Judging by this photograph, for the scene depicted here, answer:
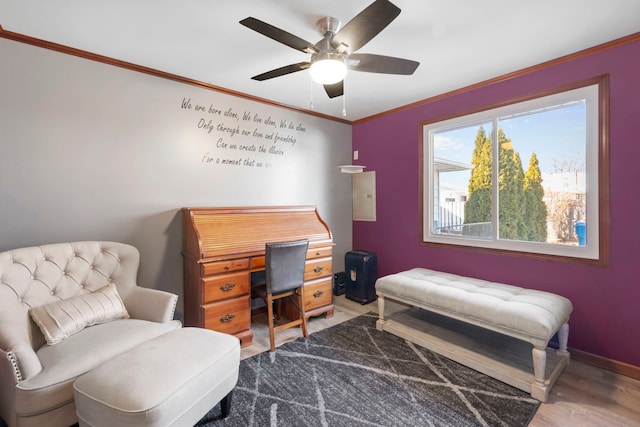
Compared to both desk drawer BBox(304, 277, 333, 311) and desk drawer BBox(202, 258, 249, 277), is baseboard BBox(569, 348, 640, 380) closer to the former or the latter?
desk drawer BBox(304, 277, 333, 311)

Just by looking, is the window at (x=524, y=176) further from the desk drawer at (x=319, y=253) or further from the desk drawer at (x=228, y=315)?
the desk drawer at (x=228, y=315)

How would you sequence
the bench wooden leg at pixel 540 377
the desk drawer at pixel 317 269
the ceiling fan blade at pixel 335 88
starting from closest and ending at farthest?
the bench wooden leg at pixel 540 377 < the ceiling fan blade at pixel 335 88 < the desk drawer at pixel 317 269

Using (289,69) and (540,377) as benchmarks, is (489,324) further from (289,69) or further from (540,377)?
(289,69)

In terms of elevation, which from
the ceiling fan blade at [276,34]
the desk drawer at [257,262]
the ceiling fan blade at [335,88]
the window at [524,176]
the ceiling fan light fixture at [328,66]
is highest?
the ceiling fan blade at [276,34]

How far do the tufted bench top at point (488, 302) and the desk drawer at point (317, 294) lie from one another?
61 cm

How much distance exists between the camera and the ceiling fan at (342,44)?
4.90 ft

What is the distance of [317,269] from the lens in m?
3.15

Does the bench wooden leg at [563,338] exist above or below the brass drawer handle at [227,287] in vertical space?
below

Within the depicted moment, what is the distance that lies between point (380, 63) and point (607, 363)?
2.81 metres

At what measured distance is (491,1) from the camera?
5.65 ft

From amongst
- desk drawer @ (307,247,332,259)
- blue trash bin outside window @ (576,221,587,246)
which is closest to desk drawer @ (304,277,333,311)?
desk drawer @ (307,247,332,259)

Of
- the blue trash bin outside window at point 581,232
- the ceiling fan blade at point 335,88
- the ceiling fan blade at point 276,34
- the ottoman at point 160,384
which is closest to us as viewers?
the ottoman at point 160,384

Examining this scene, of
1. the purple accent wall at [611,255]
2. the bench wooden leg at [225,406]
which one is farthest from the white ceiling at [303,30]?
the bench wooden leg at [225,406]

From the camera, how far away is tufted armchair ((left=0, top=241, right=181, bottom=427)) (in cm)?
141
